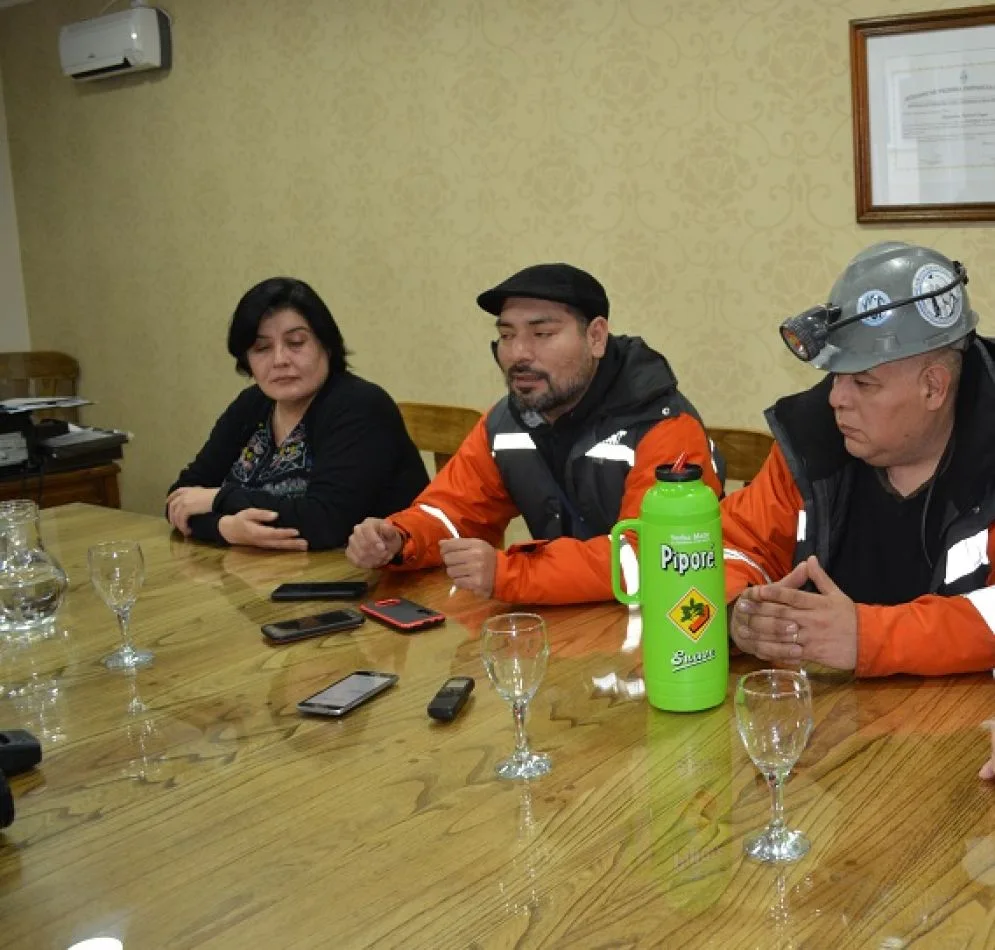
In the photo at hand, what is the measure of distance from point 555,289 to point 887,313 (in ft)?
2.40

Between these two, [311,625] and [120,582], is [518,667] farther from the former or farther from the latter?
[120,582]

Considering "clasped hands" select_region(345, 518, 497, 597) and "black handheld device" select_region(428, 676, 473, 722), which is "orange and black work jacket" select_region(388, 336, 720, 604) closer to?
"clasped hands" select_region(345, 518, 497, 597)

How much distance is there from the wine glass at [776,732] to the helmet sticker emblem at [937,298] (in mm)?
748

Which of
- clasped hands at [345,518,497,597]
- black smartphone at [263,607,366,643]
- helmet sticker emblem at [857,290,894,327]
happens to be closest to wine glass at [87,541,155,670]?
black smartphone at [263,607,366,643]

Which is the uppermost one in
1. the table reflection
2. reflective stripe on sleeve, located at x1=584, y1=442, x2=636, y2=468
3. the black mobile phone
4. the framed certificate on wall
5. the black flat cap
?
the framed certificate on wall

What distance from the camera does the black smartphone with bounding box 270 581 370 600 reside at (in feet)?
7.05

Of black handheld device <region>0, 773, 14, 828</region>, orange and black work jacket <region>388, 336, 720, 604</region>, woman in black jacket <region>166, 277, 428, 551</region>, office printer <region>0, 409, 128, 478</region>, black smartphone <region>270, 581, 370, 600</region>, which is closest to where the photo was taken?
black handheld device <region>0, 773, 14, 828</region>

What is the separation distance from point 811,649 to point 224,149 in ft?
12.2

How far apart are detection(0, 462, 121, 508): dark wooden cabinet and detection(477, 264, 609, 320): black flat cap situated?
1.92m

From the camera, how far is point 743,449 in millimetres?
2521

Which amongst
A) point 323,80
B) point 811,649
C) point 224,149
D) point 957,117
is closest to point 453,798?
point 811,649

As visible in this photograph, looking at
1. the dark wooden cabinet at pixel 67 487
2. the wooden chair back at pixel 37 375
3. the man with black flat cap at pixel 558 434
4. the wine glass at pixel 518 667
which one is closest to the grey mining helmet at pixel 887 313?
the man with black flat cap at pixel 558 434

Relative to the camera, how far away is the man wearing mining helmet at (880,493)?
1606 millimetres

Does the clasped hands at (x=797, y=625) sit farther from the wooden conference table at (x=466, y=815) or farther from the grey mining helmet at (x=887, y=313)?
the grey mining helmet at (x=887, y=313)
